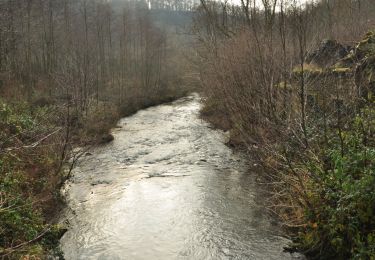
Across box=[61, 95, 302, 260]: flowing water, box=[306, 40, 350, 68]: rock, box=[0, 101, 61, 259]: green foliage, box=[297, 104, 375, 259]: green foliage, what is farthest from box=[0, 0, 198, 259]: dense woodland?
box=[306, 40, 350, 68]: rock

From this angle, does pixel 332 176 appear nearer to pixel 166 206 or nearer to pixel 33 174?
pixel 166 206

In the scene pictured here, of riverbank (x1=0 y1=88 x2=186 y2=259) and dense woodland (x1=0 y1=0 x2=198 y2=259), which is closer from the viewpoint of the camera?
riverbank (x1=0 y1=88 x2=186 y2=259)

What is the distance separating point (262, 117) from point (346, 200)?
3.93 m

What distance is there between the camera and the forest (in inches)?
287

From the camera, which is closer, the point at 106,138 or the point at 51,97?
the point at 106,138

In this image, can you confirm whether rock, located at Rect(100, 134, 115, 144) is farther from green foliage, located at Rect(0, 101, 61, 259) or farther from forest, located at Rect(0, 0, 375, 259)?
green foliage, located at Rect(0, 101, 61, 259)

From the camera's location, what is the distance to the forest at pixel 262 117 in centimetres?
730

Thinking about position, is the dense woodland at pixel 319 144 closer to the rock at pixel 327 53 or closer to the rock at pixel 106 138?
the rock at pixel 327 53

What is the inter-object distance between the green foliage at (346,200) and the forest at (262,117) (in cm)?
2

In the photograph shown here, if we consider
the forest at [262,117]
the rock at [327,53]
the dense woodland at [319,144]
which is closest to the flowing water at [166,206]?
the forest at [262,117]

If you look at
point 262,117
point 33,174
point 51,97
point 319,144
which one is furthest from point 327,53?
point 51,97

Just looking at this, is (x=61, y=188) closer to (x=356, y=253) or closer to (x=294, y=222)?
(x=294, y=222)

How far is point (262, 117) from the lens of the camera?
34.2 ft

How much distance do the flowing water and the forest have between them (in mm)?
588
